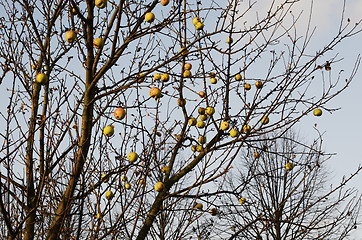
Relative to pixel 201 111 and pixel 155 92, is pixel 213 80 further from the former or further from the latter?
pixel 155 92

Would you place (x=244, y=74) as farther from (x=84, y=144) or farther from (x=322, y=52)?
(x=84, y=144)

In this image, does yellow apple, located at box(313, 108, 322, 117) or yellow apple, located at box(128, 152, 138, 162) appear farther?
yellow apple, located at box(313, 108, 322, 117)

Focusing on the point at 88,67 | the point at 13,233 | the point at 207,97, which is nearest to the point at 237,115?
the point at 207,97

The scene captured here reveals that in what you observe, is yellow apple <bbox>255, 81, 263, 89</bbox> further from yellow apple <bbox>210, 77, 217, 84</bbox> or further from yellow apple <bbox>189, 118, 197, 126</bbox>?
yellow apple <bbox>189, 118, 197, 126</bbox>

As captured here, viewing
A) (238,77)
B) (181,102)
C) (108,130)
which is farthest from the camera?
(238,77)

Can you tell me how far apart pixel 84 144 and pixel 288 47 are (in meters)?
2.73

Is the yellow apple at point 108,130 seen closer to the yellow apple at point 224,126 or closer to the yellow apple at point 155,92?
the yellow apple at point 155,92

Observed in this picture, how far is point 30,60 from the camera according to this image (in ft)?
12.8

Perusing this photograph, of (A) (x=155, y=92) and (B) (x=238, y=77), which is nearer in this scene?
(A) (x=155, y=92)

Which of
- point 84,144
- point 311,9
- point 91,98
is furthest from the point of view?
point 311,9

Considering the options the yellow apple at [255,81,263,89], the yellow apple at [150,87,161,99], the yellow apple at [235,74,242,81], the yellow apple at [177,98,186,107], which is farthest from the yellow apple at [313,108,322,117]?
the yellow apple at [150,87,161,99]

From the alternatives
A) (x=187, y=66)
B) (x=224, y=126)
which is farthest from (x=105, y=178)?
(x=187, y=66)

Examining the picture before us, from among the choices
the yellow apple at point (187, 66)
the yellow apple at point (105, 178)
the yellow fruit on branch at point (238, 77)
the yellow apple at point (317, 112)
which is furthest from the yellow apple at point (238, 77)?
the yellow apple at point (105, 178)

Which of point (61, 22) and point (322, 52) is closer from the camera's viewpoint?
point (322, 52)
